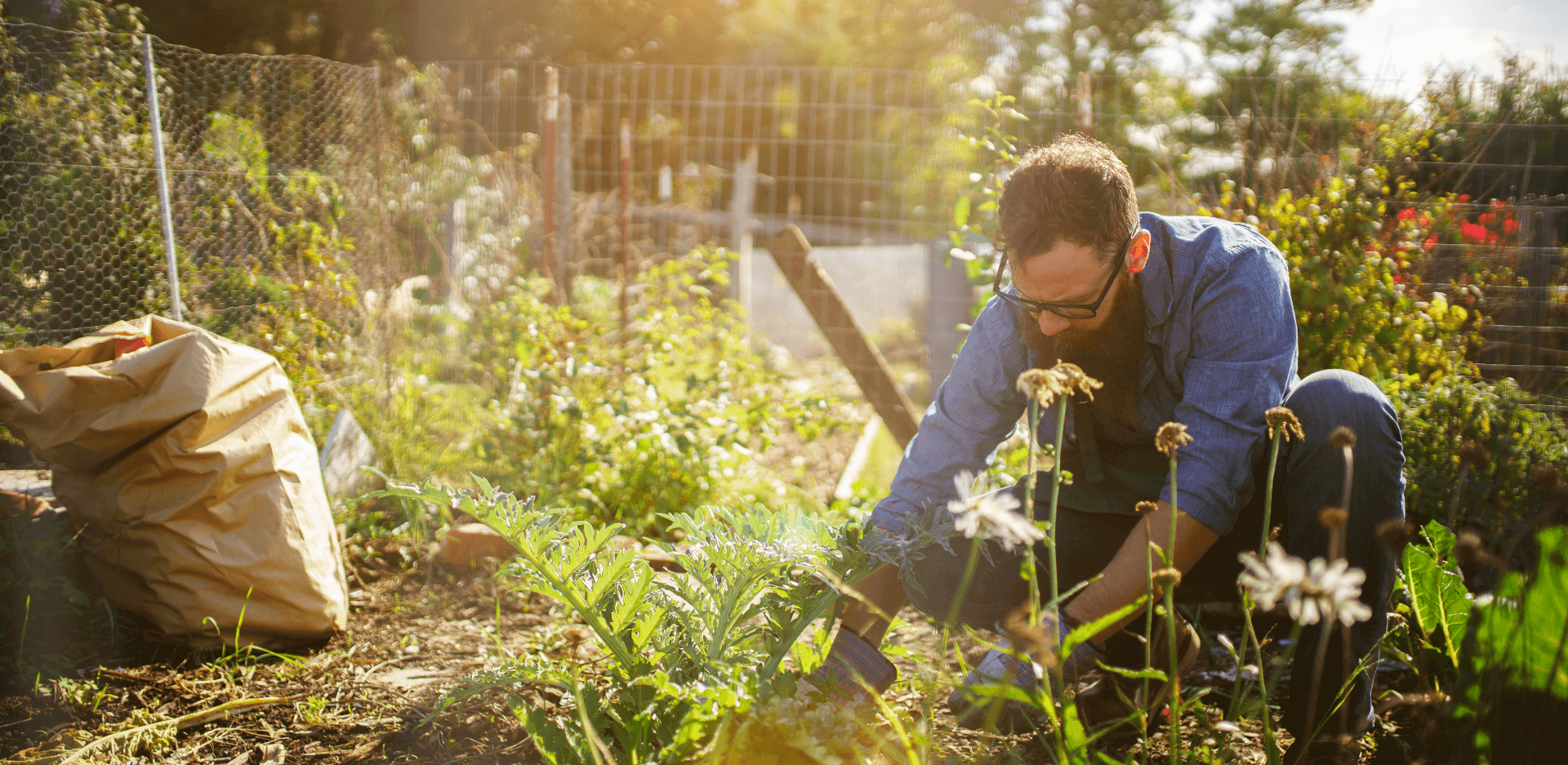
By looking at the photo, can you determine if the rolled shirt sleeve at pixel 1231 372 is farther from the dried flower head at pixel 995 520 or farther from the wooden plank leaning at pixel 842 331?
the wooden plank leaning at pixel 842 331

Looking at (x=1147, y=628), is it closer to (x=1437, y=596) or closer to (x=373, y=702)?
(x=1437, y=596)

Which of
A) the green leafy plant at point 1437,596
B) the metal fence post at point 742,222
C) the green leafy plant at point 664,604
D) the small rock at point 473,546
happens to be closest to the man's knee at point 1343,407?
the green leafy plant at point 1437,596

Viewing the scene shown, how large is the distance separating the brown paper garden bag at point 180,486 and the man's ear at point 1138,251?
2.08m

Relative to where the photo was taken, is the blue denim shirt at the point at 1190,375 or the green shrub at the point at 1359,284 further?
the green shrub at the point at 1359,284

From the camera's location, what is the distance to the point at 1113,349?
1.77 meters

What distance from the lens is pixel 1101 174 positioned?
162 centimetres

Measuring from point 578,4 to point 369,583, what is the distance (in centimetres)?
1848

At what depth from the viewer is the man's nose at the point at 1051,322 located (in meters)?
1.68

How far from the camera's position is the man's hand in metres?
1.32

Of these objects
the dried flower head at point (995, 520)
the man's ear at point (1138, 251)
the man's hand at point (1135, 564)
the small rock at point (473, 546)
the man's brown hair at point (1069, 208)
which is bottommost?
the small rock at point (473, 546)

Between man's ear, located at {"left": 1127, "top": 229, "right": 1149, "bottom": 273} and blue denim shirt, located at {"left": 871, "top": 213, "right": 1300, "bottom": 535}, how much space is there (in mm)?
74

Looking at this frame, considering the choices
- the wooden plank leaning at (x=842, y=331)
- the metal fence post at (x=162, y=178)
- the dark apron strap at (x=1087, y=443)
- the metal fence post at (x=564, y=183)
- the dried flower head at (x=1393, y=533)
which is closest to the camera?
the dried flower head at (x=1393, y=533)

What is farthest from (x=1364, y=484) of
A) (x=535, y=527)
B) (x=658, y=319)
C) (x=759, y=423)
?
(x=658, y=319)

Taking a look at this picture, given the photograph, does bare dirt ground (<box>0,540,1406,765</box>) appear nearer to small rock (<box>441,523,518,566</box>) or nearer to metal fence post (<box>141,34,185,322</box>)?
small rock (<box>441,523,518,566</box>)
